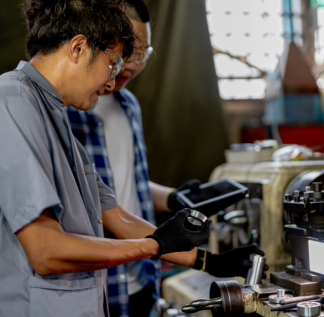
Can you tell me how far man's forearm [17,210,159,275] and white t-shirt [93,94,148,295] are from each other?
0.65 m

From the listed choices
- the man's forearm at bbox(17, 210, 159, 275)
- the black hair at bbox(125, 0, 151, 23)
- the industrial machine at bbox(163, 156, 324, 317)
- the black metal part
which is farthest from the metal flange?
the black hair at bbox(125, 0, 151, 23)

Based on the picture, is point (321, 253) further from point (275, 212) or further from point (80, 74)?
point (80, 74)

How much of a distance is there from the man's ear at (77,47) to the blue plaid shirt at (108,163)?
0.53m

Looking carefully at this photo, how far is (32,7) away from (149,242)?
0.62 meters

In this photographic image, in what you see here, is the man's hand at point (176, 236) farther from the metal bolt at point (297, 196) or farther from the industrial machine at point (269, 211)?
the industrial machine at point (269, 211)

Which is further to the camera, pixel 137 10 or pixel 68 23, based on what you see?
pixel 137 10

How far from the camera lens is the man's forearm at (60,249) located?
0.63 m

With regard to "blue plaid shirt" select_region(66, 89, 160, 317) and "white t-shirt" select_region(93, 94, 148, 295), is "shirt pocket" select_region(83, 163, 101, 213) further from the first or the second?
"white t-shirt" select_region(93, 94, 148, 295)

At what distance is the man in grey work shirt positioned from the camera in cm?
63

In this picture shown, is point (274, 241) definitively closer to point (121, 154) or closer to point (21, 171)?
point (121, 154)

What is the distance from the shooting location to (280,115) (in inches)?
203

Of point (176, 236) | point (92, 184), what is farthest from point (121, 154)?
point (176, 236)

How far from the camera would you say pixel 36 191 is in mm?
617

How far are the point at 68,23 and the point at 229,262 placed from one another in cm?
78
